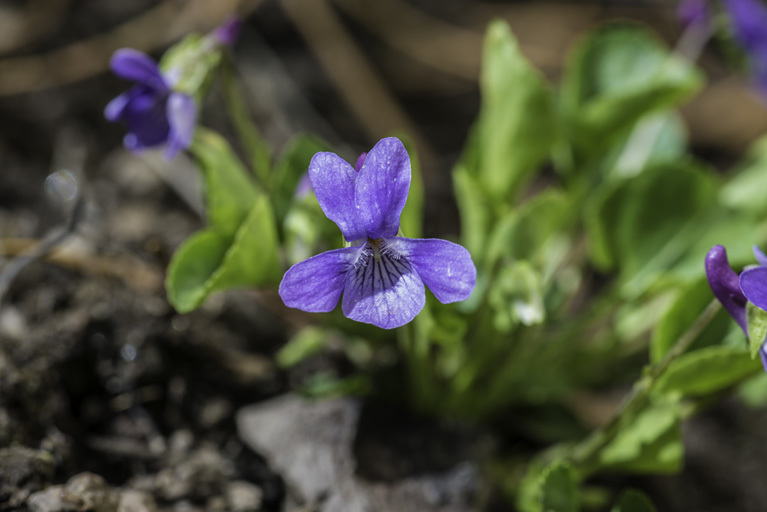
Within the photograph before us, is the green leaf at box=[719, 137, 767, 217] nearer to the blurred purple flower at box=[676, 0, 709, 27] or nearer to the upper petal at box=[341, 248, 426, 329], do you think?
the blurred purple flower at box=[676, 0, 709, 27]

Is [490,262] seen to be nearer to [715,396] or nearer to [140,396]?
[715,396]

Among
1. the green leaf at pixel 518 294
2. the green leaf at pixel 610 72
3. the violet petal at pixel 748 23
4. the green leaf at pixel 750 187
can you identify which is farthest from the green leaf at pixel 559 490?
the violet petal at pixel 748 23

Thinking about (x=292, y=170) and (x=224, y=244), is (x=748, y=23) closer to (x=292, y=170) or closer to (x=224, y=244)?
(x=292, y=170)

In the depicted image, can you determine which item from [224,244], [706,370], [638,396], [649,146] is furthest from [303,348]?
[649,146]

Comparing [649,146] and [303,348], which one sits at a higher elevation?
[649,146]

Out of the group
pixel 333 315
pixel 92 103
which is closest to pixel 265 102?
pixel 92 103
